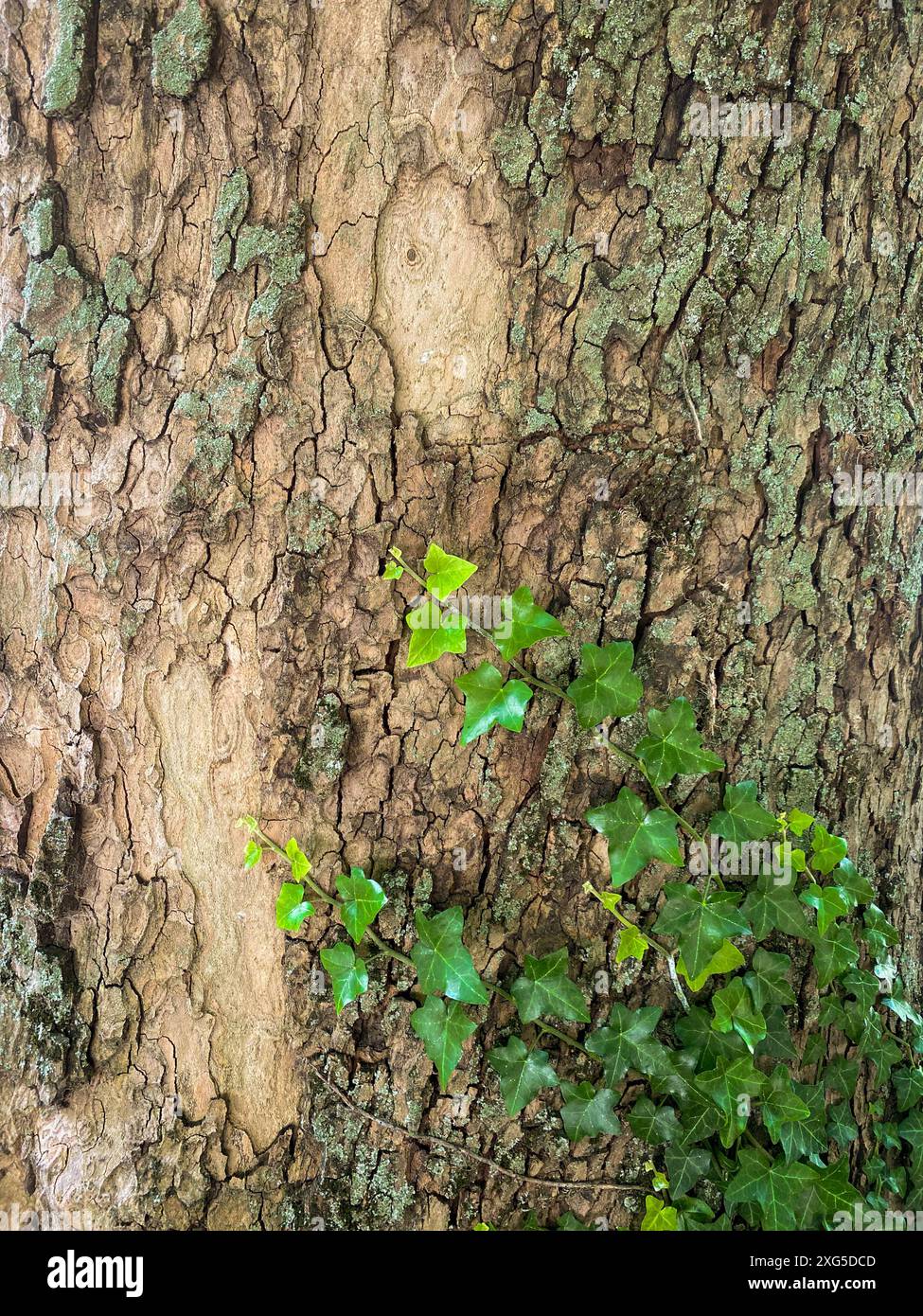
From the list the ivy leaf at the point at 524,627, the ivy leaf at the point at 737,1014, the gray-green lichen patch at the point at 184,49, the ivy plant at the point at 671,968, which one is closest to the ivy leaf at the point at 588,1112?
the ivy plant at the point at 671,968

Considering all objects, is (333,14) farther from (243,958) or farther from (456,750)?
(243,958)

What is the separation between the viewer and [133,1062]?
1.51m

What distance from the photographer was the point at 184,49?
1325 millimetres

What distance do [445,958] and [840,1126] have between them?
0.90 m

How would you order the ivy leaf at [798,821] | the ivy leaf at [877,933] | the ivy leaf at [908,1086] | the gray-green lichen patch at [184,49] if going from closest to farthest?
1. the gray-green lichen patch at [184,49]
2. the ivy leaf at [798,821]
3. the ivy leaf at [877,933]
4. the ivy leaf at [908,1086]

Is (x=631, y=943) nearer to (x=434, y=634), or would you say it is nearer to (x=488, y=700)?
(x=488, y=700)

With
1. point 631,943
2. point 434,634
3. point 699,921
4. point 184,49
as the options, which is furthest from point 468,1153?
point 184,49

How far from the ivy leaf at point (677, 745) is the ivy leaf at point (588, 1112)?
558mm

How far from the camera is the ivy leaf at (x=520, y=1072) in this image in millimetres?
1447

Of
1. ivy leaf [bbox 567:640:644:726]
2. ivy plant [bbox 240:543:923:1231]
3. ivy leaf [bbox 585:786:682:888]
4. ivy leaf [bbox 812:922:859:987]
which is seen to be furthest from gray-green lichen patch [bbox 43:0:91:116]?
ivy leaf [bbox 812:922:859:987]

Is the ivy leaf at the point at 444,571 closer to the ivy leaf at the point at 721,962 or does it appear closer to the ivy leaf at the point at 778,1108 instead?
the ivy leaf at the point at 721,962

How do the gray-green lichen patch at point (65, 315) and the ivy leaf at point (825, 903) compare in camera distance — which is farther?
the ivy leaf at point (825, 903)

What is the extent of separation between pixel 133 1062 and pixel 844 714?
1443 millimetres

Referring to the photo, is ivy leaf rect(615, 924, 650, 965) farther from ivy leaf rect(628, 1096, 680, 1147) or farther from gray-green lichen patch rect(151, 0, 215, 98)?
gray-green lichen patch rect(151, 0, 215, 98)
